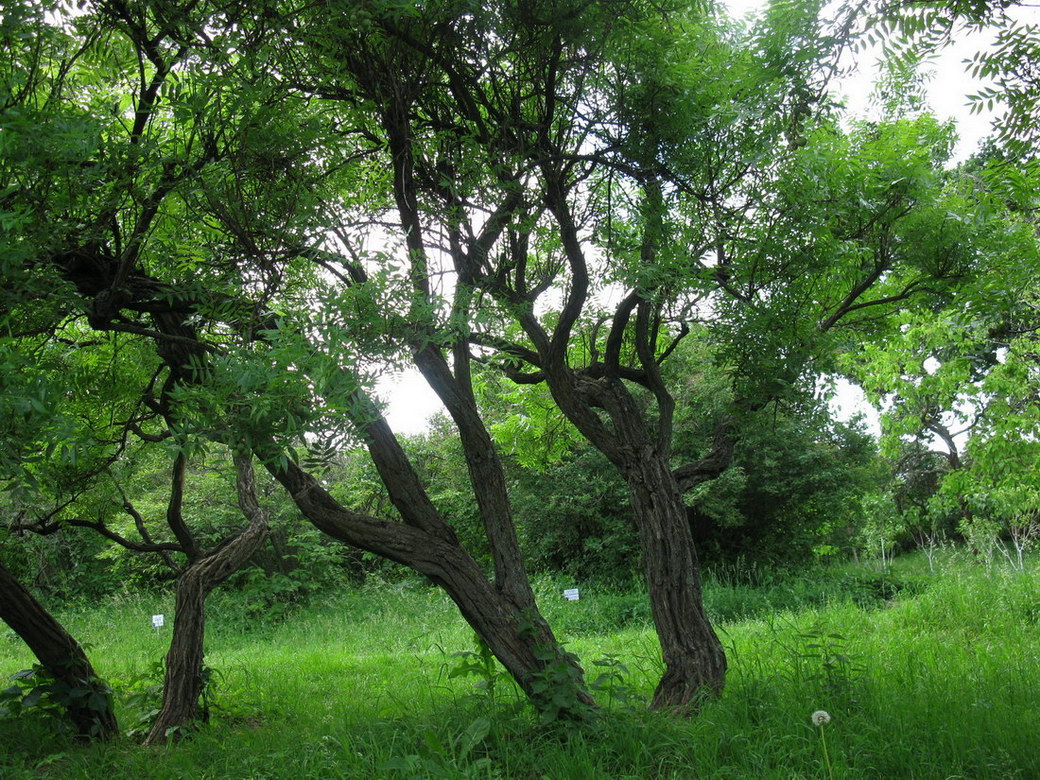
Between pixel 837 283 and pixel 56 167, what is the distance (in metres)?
5.57

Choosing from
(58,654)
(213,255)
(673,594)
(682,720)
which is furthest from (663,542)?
(58,654)

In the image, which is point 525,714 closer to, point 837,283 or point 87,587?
point 837,283

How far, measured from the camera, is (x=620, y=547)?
14305mm

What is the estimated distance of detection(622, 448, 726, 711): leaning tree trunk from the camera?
17.9 feet

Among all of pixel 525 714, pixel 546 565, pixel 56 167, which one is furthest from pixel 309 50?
pixel 546 565

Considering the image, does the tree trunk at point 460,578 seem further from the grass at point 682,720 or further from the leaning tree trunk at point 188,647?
the leaning tree trunk at point 188,647

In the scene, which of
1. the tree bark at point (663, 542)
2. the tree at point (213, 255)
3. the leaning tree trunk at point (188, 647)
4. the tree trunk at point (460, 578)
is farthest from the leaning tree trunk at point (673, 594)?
the leaning tree trunk at point (188, 647)

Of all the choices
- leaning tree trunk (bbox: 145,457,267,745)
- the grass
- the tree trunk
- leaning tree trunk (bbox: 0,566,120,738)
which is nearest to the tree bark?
the grass

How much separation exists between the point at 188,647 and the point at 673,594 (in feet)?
11.6

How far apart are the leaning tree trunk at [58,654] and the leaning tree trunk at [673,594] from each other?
3.90 m

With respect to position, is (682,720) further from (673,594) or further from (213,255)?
(213,255)

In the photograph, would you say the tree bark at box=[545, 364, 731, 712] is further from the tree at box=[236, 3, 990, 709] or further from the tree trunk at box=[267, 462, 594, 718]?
the tree trunk at box=[267, 462, 594, 718]

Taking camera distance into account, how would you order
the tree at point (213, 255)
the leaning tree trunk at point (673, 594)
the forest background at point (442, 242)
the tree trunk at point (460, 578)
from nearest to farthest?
the tree at point (213, 255)
the forest background at point (442, 242)
the tree trunk at point (460, 578)
the leaning tree trunk at point (673, 594)

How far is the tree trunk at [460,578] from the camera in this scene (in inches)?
192
